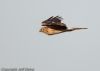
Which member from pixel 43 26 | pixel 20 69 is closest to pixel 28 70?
pixel 20 69

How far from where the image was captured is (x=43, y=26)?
8.72 m

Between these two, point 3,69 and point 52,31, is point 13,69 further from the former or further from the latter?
point 52,31

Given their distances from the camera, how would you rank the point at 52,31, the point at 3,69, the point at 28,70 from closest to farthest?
the point at 52,31 → the point at 28,70 → the point at 3,69

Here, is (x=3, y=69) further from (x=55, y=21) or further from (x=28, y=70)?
(x=55, y=21)

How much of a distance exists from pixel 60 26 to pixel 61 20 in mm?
241

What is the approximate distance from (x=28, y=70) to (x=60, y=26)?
1025cm

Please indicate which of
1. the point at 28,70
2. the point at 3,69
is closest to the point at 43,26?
the point at 28,70

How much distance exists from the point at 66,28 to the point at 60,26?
17cm

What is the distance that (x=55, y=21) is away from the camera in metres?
8.66

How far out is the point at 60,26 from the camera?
852cm

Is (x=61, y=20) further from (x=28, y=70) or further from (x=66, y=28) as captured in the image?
(x=28, y=70)

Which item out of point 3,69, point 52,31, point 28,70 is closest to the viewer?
point 52,31

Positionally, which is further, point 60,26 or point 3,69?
point 3,69

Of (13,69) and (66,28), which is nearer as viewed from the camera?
(66,28)
